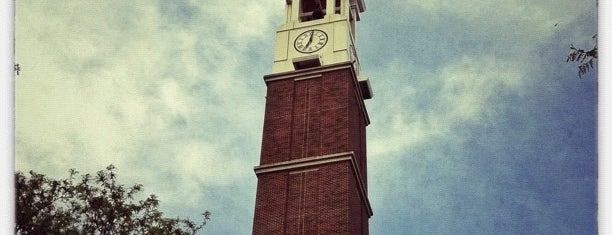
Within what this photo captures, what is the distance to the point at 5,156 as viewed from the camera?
13.6m

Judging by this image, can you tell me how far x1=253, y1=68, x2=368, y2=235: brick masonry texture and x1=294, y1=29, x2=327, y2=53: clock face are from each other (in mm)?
1359

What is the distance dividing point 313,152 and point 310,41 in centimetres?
508

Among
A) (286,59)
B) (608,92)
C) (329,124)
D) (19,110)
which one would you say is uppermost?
(286,59)

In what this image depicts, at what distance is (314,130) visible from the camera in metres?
29.7

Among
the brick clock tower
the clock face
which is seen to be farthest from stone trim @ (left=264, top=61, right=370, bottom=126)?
the clock face

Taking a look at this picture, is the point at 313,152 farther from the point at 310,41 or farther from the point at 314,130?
the point at 310,41

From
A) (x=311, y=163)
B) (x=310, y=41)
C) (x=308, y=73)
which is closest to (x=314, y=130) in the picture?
(x=311, y=163)

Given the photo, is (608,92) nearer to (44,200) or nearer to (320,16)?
(44,200)

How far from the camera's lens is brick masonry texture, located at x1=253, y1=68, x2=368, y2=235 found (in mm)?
26875

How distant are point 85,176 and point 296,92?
11.7m

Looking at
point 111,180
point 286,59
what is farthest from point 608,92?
point 286,59

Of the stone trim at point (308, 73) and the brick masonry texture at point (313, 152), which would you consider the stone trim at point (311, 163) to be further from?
the stone trim at point (308, 73)

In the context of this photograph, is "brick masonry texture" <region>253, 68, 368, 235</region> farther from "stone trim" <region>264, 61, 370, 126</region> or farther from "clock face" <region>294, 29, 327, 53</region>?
"clock face" <region>294, 29, 327, 53</region>

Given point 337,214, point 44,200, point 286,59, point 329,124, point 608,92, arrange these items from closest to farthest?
point 608,92 → point 44,200 → point 337,214 → point 329,124 → point 286,59
